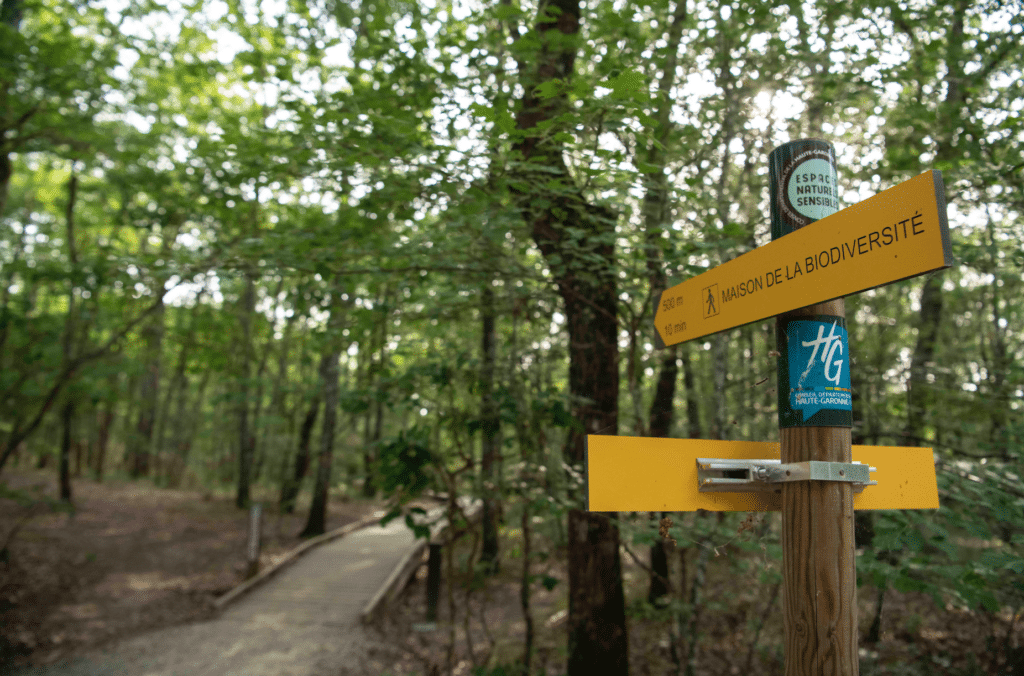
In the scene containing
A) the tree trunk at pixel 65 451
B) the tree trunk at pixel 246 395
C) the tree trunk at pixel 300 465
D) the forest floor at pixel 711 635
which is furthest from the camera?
the tree trunk at pixel 300 465

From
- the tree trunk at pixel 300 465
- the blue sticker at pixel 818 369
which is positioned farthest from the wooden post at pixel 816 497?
the tree trunk at pixel 300 465

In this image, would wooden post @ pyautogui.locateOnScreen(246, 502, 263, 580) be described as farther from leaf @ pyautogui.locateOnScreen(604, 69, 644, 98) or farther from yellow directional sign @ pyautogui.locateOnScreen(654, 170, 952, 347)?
yellow directional sign @ pyautogui.locateOnScreen(654, 170, 952, 347)

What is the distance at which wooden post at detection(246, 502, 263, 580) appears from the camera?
1008cm

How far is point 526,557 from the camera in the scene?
4.80m

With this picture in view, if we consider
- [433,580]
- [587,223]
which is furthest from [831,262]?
[433,580]

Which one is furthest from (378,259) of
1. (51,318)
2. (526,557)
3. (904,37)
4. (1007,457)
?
(51,318)

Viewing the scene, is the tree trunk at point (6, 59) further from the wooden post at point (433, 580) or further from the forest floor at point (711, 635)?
the wooden post at point (433, 580)

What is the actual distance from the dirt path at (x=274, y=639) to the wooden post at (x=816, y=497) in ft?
24.4

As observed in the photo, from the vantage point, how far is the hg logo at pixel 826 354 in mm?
1415

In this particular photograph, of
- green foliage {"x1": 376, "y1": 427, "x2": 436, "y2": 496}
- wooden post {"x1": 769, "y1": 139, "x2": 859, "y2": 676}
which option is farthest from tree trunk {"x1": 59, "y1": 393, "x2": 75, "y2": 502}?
wooden post {"x1": 769, "y1": 139, "x2": 859, "y2": 676}

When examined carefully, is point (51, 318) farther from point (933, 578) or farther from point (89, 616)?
point (933, 578)

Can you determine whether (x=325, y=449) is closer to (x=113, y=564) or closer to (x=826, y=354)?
(x=113, y=564)

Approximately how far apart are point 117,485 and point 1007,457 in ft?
70.5

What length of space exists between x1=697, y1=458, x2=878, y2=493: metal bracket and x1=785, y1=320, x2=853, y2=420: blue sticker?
0.44 feet
